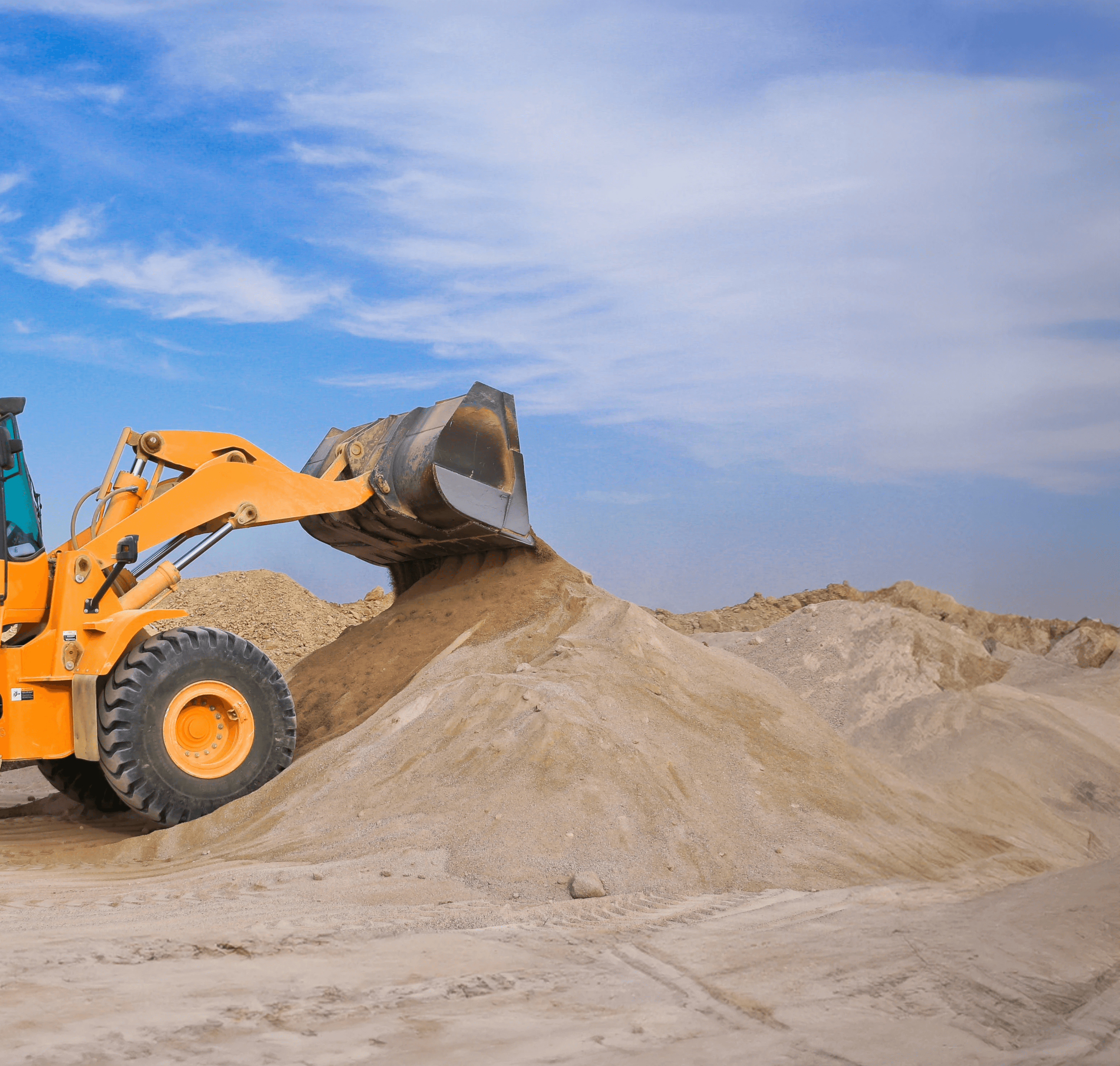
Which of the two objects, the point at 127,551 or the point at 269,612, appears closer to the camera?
the point at 127,551

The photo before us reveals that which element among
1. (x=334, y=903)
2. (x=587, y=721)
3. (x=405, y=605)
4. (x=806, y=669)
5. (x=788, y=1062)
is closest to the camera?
(x=788, y=1062)

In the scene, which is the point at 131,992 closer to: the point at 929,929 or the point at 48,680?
the point at 929,929

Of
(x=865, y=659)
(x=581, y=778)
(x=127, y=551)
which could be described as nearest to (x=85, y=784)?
(x=127, y=551)

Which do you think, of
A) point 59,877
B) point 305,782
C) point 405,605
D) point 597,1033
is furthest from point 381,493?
point 597,1033

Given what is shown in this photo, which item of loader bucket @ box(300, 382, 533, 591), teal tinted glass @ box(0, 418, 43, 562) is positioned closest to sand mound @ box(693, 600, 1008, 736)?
loader bucket @ box(300, 382, 533, 591)

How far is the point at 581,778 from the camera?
663 cm

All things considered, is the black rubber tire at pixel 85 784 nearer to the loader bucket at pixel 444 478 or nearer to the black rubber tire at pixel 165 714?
the black rubber tire at pixel 165 714

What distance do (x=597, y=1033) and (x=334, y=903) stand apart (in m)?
2.26

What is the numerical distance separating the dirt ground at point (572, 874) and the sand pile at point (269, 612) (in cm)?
603

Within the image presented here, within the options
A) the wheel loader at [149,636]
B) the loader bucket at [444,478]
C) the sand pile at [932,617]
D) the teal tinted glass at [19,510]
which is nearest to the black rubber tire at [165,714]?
the wheel loader at [149,636]

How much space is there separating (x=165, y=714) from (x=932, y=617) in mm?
13348

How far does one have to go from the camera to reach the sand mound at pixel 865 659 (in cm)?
1304

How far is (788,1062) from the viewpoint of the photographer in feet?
10.7

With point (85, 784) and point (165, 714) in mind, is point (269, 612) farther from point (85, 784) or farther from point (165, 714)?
point (165, 714)
